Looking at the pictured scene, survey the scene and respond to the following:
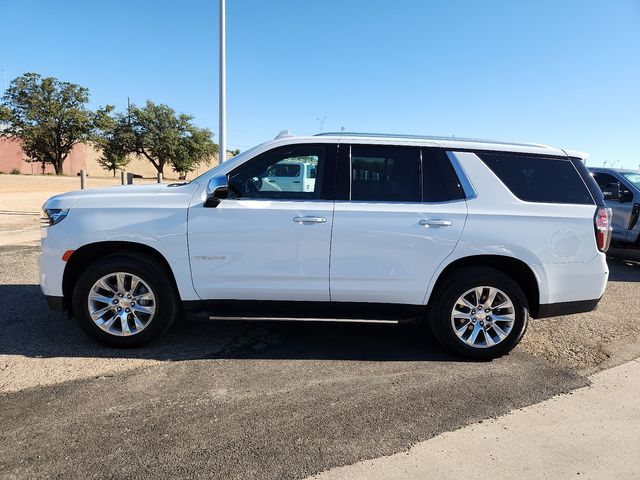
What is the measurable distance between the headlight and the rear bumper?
13.6ft

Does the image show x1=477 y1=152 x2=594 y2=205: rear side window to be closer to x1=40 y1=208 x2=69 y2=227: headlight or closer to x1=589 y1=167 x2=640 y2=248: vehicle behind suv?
x1=40 y1=208 x2=69 y2=227: headlight

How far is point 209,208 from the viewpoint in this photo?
149 inches

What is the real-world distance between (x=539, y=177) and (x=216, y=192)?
2799mm

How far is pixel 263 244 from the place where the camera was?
3771 millimetres

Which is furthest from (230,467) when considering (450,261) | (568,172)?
(568,172)

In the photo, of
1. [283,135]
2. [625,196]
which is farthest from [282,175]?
[625,196]

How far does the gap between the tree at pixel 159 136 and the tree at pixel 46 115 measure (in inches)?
141

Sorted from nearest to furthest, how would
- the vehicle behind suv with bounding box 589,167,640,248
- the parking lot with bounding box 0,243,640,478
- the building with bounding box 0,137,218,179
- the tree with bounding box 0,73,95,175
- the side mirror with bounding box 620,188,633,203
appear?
the parking lot with bounding box 0,243,640,478, the vehicle behind suv with bounding box 589,167,640,248, the side mirror with bounding box 620,188,633,203, the tree with bounding box 0,73,95,175, the building with bounding box 0,137,218,179

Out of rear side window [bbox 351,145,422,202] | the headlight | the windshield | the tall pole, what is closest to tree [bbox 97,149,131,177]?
the tall pole

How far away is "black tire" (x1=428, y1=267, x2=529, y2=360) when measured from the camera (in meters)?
3.86

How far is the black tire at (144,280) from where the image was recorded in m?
3.80

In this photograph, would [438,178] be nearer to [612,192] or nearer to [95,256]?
[95,256]

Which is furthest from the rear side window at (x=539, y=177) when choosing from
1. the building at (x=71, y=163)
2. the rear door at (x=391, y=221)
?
the building at (x=71, y=163)

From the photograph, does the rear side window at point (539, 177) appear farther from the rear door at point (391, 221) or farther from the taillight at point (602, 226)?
the rear door at point (391, 221)
